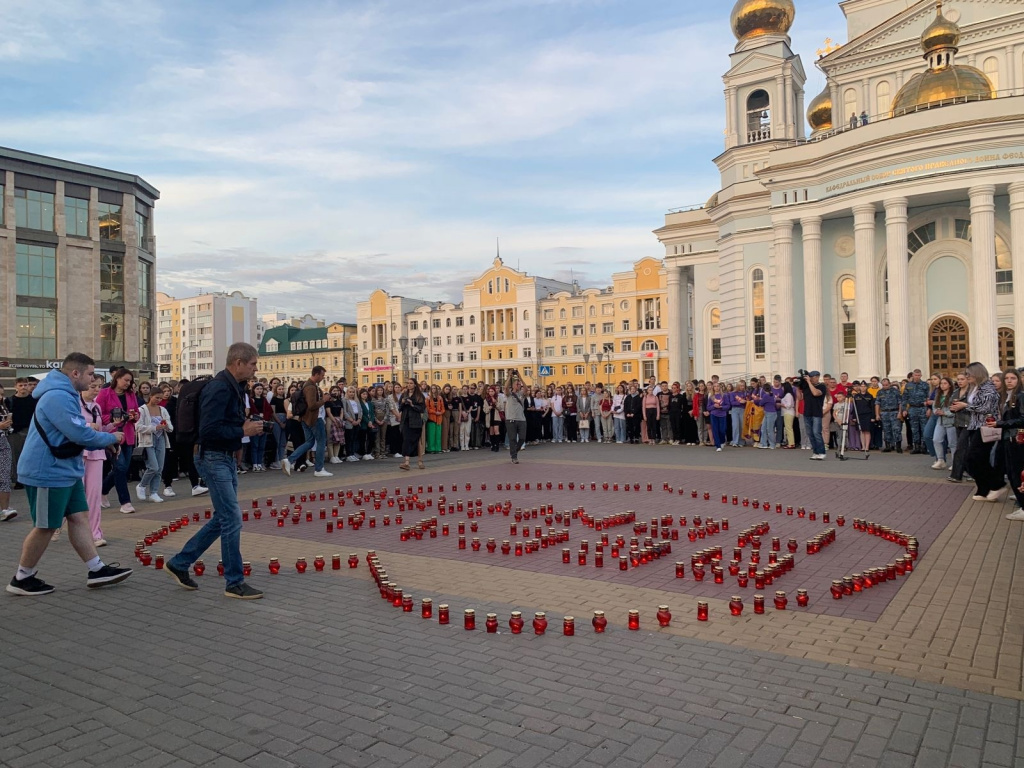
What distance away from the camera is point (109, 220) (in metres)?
64.0

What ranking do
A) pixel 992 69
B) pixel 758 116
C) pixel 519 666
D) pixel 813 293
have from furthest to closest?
pixel 758 116
pixel 992 69
pixel 813 293
pixel 519 666

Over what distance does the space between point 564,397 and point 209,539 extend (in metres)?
22.0

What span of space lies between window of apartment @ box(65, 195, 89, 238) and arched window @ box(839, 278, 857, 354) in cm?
5534

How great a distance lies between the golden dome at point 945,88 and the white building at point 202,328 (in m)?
118

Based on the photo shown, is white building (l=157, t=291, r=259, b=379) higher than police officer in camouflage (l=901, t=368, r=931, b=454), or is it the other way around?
white building (l=157, t=291, r=259, b=379)

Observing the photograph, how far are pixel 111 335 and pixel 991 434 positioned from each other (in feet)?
214

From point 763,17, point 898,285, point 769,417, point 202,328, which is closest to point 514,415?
point 769,417

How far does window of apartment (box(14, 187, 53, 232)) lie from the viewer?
58031 mm

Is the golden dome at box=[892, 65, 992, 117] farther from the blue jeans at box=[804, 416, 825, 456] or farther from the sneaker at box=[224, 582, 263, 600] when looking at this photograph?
the sneaker at box=[224, 582, 263, 600]

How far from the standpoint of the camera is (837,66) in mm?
44688

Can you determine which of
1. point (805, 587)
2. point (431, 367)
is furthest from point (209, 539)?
point (431, 367)

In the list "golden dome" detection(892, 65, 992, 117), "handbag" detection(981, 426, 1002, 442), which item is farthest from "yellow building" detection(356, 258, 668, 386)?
"handbag" detection(981, 426, 1002, 442)

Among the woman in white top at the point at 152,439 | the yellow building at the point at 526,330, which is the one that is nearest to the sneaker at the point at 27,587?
the woman in white top at the point at 152,439

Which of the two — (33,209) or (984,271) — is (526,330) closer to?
(33,209)
